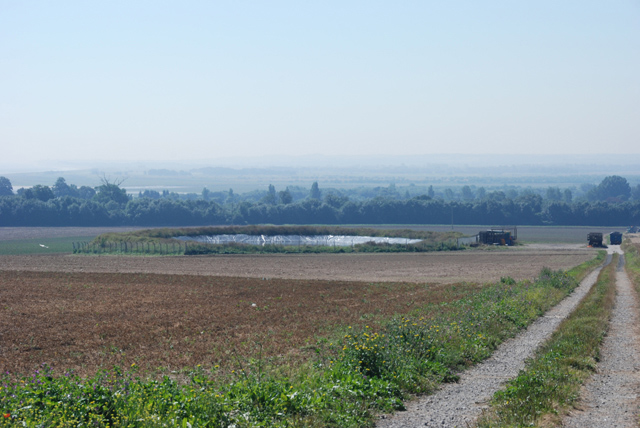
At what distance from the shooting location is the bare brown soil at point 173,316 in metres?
16.0

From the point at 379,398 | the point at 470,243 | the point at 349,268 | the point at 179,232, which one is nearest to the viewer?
the point at 379,398

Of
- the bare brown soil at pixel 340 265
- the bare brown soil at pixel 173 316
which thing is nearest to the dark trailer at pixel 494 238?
the bare brown soil at pixel 340 265

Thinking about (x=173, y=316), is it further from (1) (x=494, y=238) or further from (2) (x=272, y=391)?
(1) (x=494, y=238)

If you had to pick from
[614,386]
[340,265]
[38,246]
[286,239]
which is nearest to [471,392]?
[614,386]

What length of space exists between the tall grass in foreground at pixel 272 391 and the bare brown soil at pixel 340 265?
86.8 feet

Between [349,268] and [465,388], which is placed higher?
[465,388]

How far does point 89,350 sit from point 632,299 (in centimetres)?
2183

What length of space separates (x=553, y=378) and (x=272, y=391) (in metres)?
5.29

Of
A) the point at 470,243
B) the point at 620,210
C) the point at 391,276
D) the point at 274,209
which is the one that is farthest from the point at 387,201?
the point at 391,276

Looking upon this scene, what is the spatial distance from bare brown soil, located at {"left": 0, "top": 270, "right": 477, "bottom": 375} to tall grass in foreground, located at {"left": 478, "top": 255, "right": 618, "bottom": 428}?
6.16 meters

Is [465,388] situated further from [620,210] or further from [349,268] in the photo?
[620,210]

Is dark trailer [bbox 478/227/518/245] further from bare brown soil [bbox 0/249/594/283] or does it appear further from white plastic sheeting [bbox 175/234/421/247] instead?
bare brown soil [bbox 0/249/594/283]

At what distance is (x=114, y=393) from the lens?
8922mm

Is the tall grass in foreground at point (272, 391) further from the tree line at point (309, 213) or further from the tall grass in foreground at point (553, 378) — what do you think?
the tree line at point (309, 213)
